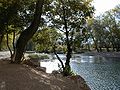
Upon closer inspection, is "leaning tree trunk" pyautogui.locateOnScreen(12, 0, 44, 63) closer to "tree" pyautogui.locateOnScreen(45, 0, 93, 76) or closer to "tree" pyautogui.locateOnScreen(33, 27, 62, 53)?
"tree" pyautogui.locateOnScreen(45, 0, 93, 76)

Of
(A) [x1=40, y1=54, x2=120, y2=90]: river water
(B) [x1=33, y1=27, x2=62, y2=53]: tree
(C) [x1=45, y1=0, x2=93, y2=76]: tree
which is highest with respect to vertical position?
(C) [x1=45, y1=0, x2=93, y2=76]: tree

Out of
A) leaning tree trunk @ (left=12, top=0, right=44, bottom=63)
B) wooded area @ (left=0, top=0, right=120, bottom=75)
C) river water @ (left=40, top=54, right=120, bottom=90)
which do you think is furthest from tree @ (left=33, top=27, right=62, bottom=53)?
river water @ (left=40, top=54, right=120, bottom=90)

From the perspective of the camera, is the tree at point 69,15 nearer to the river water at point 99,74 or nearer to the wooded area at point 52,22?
the wooded area at point 52,22

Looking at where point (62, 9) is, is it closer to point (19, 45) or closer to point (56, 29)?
point (56, 29)

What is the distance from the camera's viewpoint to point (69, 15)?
24.6 meters

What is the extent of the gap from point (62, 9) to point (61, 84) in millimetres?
9566

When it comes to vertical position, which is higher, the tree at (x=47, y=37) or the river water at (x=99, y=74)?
the tree at (x=47, y=37)

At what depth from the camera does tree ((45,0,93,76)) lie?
79.4 feet

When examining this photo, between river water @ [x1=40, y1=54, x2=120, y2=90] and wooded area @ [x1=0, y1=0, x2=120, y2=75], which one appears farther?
river water @ [x1=40, y1=54, x2=120, y2=90]

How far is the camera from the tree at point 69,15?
24203 millimetres

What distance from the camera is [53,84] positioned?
16.4 meters

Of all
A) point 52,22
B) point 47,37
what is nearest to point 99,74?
point 47,37

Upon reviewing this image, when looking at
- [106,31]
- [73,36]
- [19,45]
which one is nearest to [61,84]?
[19,45]

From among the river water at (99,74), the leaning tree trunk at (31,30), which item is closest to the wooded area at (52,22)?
the leaning tree trunk at (31,30)
